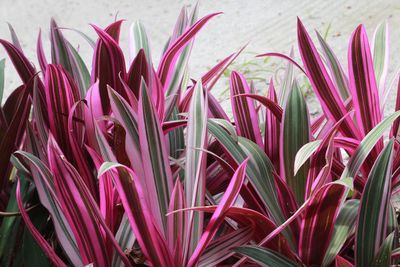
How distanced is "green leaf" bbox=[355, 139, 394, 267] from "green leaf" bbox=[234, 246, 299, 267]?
0.11 meters

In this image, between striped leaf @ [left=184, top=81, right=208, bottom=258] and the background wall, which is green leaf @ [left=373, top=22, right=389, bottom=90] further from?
the background wall

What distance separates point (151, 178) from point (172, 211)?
72 mm

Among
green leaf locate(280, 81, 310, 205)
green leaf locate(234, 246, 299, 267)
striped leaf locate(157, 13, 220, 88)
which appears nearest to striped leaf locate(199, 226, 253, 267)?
green leaf locate(234, 246, 299, 267)

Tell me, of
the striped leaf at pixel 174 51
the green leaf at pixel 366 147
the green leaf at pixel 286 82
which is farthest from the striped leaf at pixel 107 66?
the green leaf at pixel 366 147

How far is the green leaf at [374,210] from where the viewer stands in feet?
2.77

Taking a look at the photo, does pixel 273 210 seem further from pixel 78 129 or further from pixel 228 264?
pixel 78 129

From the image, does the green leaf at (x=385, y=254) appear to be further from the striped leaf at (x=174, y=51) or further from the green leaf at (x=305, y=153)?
the striped leaf at (x=174, y=51)

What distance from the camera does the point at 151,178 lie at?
0.86 m

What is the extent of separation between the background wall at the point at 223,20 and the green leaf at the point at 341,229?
5.53 ft

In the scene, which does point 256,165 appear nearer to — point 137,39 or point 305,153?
point 305,153

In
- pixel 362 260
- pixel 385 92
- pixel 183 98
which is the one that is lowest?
pixel 362 260

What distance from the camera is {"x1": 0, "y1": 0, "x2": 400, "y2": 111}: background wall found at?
109 inches

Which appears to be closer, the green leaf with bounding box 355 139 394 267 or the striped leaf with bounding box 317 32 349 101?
the green leaf with bounding box 355 139 394 267

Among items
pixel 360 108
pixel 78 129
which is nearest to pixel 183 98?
pixel 78 129
